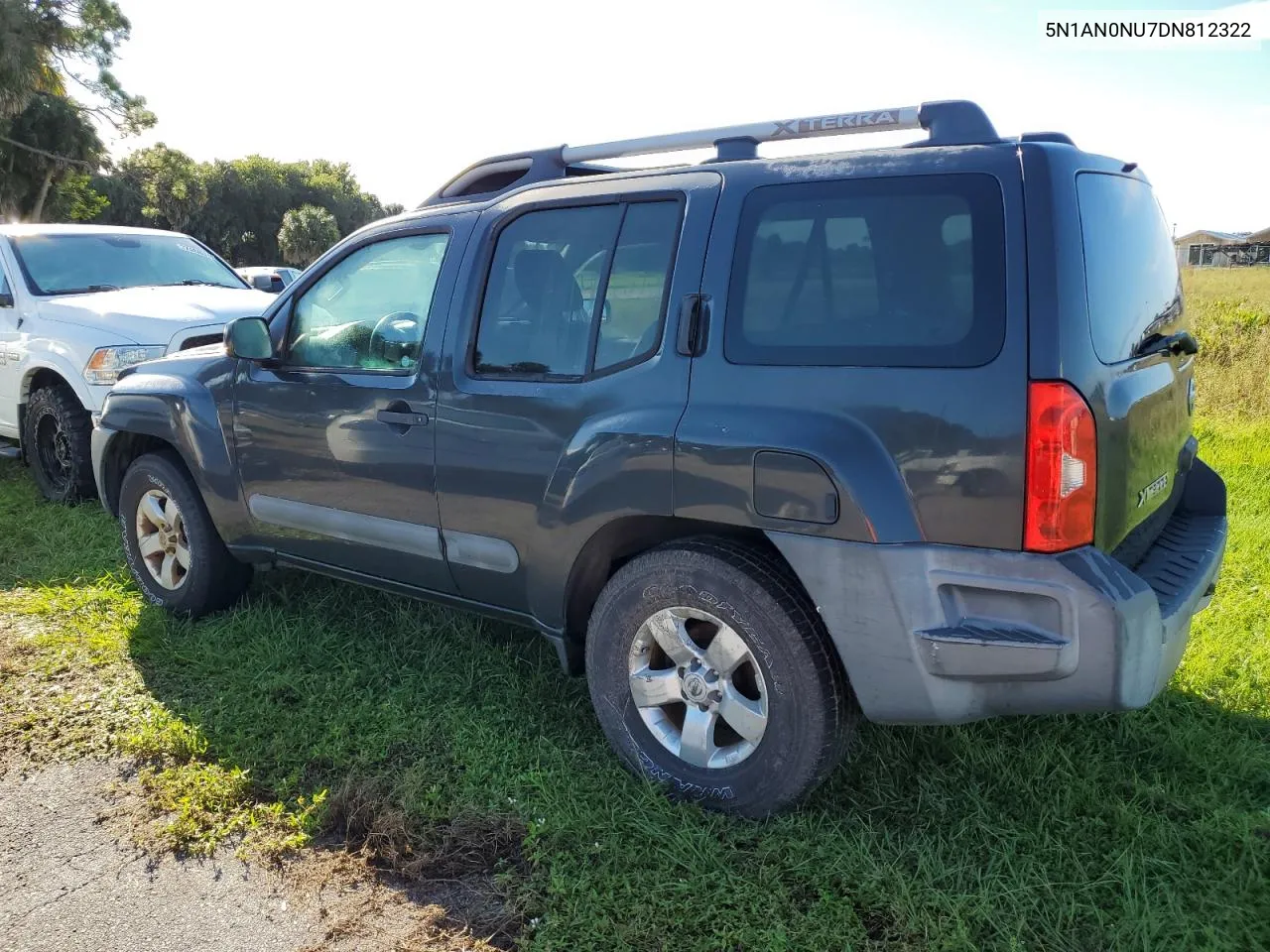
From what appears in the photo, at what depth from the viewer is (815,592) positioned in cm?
263

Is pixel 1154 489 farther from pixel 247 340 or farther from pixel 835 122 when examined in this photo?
pixel 247 340

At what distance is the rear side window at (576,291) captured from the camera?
9.84ft

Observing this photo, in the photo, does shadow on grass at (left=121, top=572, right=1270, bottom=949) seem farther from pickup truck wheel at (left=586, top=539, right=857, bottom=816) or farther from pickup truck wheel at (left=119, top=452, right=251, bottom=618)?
Result: pickup truck wheel at (left=119, top=452, right=251, bottom=618)

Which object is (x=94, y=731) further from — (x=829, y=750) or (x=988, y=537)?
(x=988, y=537)

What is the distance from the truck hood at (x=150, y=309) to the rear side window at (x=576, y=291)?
3397 millimetres

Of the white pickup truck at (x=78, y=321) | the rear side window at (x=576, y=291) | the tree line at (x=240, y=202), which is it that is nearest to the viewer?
the rear side window at (x=576, y=291)

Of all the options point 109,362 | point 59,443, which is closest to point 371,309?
point 109,362

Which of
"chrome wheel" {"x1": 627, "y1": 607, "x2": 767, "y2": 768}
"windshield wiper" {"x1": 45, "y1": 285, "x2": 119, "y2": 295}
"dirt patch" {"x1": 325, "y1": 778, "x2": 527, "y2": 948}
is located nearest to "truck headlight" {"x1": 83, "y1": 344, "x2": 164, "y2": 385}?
"windshield wiper" {"x1": 45, "y1": 285, "x2": 119, "y2": 295}

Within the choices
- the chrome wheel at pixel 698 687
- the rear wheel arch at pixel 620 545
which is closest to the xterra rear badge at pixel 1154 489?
the rear wheel arch at pixel 620 545

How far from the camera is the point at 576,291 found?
320 cm

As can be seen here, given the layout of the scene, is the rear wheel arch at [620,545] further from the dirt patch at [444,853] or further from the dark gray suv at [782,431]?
the dirt patch at [444,853]

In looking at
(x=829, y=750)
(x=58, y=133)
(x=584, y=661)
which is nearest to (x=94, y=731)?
(x=584, y=661)

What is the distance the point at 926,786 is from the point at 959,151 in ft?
5.99

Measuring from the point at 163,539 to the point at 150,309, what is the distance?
269 cm
